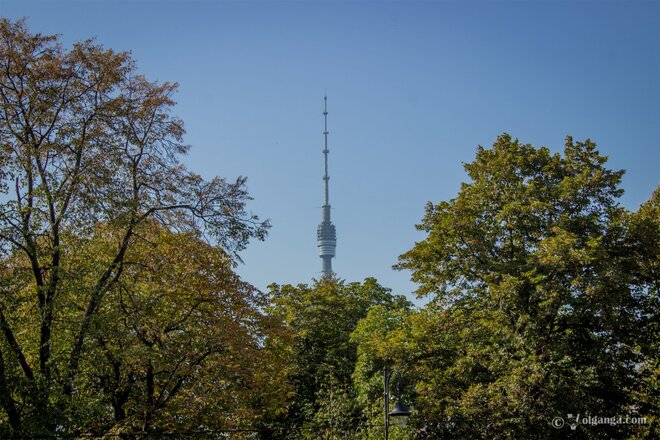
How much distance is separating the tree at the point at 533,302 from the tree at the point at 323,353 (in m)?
7.30

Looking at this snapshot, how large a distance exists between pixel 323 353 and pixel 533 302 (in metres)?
16.8

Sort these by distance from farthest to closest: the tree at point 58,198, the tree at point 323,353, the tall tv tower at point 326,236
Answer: the tall tv tower at point 326,236
the tree at point 323,353
the tree at point 58,198

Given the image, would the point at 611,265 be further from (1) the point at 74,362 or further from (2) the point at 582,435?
(1) the point at 74,362

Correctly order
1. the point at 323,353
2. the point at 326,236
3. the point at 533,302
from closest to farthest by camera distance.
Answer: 1. the point at 533,302
2. the point at 323,353
3. the point at 326,236

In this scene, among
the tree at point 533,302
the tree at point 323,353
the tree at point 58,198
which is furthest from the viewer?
the tree at point 323,353

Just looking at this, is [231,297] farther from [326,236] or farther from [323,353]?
[326,236]

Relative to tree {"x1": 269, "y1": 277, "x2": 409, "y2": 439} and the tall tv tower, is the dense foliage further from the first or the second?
the tall tv tower

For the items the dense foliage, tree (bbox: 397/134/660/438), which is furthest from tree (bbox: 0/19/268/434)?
tree (bbox: 397/134/660/438)

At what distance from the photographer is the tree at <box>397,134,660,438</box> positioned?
81.5ft

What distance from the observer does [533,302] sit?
A: 2586 centimetres

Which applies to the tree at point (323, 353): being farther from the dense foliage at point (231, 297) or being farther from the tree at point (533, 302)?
the tree at point (533, 302)

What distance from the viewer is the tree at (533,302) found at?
2483 cm

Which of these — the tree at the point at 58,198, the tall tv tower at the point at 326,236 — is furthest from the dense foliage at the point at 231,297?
the tall tv tower at the point at 326,236

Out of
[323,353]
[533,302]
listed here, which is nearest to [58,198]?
[533,302]
